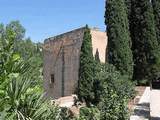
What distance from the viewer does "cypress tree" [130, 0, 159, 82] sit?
2491 cm

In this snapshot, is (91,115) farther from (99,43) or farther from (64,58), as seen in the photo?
(64,58)

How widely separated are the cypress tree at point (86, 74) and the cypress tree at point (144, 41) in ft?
9.42

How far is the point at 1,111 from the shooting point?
758 centimetres

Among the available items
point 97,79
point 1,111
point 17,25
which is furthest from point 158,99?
point 17,25

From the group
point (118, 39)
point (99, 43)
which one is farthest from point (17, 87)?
point (99, 43)

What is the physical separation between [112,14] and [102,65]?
378 cm

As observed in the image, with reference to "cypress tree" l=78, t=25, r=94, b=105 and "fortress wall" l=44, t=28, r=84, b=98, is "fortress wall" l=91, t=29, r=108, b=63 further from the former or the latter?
"cypress tree" l=78, t=25, r=94, b=105

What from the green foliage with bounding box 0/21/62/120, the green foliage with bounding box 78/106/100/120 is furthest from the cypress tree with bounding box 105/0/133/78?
the green foliage with bounding box 0/21/62/120

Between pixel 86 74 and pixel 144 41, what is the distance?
4.19 metres

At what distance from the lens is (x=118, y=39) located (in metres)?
23.5

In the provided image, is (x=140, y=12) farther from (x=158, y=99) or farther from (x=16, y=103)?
(x=16, y=103)

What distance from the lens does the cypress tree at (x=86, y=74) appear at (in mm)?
22141

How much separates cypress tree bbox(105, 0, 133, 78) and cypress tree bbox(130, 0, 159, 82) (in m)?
1.13

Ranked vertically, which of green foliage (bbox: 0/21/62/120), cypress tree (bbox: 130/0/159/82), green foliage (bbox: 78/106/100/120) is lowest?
green foliage (bbox: 78/106/100/120)
